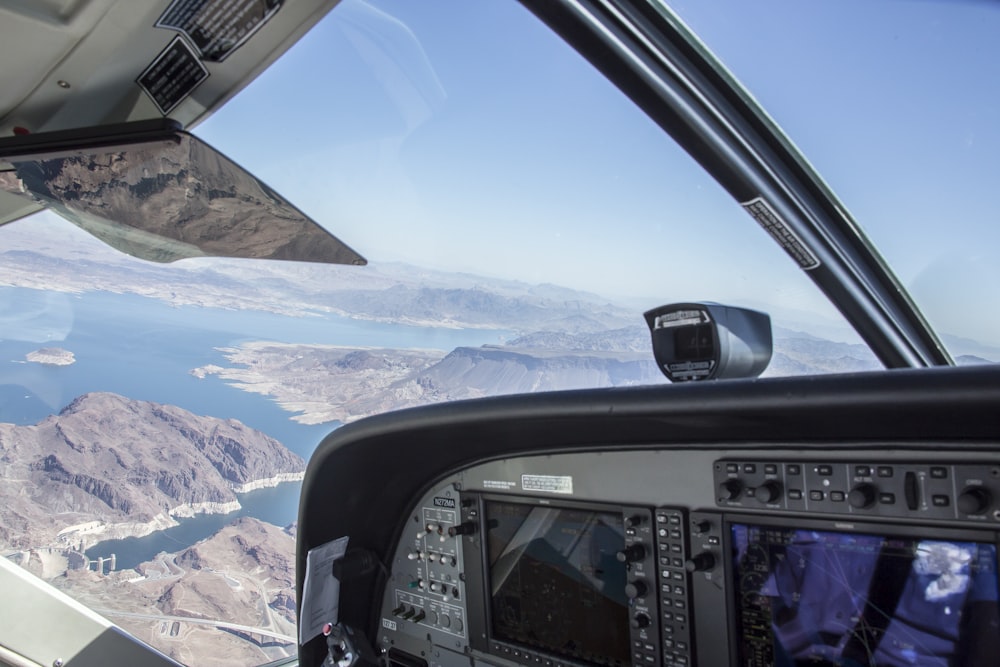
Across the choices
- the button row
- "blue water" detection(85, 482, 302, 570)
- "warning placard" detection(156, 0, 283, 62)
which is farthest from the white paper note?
"warning placard" detection(156, 0, 283, 62)

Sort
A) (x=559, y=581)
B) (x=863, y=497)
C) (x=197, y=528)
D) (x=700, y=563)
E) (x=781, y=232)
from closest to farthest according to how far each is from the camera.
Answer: (x=863, y=497)
(x=700, y=563)
(x=559, y=581)
(x=781, y=232)
(x=197, y=528)

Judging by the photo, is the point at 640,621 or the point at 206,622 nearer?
the point at 640,621

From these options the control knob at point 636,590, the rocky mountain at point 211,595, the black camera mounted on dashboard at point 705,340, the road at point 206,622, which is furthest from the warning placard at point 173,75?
the road at point 206,622

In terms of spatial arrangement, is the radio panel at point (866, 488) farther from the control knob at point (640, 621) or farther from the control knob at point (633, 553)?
the control knob at point (640, 621)

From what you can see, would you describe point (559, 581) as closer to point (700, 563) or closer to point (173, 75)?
point (700, 563)

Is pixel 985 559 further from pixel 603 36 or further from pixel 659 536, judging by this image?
pixel 603 36

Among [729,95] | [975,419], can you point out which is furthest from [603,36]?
[975,419]

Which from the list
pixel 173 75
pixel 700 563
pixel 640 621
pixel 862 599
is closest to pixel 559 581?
pixel 640 621
